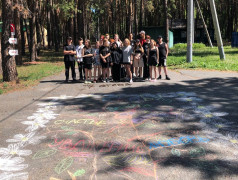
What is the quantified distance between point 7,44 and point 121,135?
26.9 ft

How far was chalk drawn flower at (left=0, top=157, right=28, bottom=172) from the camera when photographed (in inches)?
139

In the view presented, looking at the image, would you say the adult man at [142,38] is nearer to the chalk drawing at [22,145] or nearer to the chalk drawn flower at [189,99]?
the chalk drawn flower at [189,99]

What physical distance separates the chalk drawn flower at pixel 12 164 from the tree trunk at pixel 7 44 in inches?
305

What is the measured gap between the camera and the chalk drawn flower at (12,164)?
353 centimetres

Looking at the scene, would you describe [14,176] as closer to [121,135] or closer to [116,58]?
[121,135]

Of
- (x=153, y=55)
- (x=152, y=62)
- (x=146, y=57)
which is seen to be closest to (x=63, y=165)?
(x=152, y=62)

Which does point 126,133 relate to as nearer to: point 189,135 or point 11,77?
point 189,135

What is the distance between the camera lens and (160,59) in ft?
33.0

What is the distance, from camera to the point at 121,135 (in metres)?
4.61

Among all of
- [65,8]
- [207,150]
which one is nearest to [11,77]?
[207,150]

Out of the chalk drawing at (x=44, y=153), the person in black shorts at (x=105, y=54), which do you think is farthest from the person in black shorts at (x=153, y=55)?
the chalk drawing at (x=44, y=153)

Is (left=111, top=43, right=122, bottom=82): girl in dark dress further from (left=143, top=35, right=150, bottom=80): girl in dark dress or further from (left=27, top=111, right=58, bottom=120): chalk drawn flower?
(left=27, top=111, right=58, bottom=120): chalk drawn flower

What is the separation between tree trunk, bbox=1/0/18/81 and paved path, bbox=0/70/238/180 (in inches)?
117

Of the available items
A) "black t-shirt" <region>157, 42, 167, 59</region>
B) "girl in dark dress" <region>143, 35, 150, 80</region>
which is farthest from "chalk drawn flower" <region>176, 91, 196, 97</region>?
"girl in dark dress" <region>143, 35, 150, 80</region>
